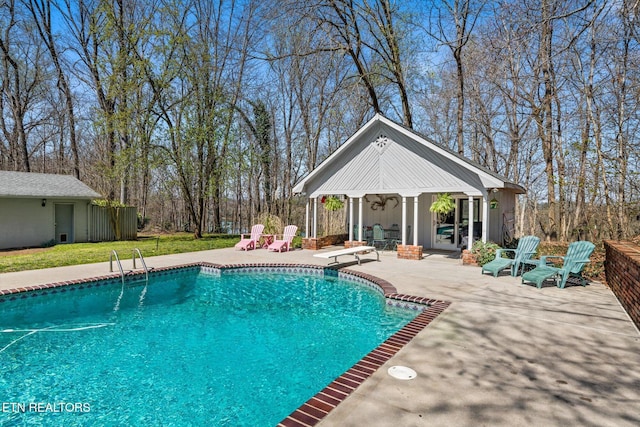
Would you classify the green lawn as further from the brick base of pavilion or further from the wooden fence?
the brick base of pavilion

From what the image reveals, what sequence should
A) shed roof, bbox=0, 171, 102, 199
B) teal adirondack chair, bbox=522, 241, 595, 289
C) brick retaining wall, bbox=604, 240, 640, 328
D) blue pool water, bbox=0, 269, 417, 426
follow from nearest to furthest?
blue pool water, bbox=0, 269, 417, 426, brick retaining wall, bbox=604, 240, 640, 328, teal adirondack chair, bbox=522, 241, 595, 289, shed roof, bbox=0, 171, 102, 199

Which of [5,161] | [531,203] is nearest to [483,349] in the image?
[531,203]

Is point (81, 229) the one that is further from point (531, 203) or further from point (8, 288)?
point (531, 203)

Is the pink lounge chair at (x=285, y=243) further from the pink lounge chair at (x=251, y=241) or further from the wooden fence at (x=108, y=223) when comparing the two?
the wooden fence at (x=108, y=223)

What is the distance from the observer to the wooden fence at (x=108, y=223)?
17094 millimetres

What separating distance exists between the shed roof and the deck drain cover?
16.6 meters

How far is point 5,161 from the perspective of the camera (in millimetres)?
23516

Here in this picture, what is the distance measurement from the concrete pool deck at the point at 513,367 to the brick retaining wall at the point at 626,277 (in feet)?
0.56

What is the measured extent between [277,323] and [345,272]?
3467 mm

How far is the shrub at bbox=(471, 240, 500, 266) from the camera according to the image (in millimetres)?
9895

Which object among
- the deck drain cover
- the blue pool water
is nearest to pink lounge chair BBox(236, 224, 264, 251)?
the blue pool water

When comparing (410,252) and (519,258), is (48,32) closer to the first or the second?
(410,252)

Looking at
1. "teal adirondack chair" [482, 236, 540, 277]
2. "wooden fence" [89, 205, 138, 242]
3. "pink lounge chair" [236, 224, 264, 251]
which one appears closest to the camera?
"teal adirondack chair" [482, 236, 540, 277]

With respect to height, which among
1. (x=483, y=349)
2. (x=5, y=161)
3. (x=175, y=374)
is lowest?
(x=175, y=374)
